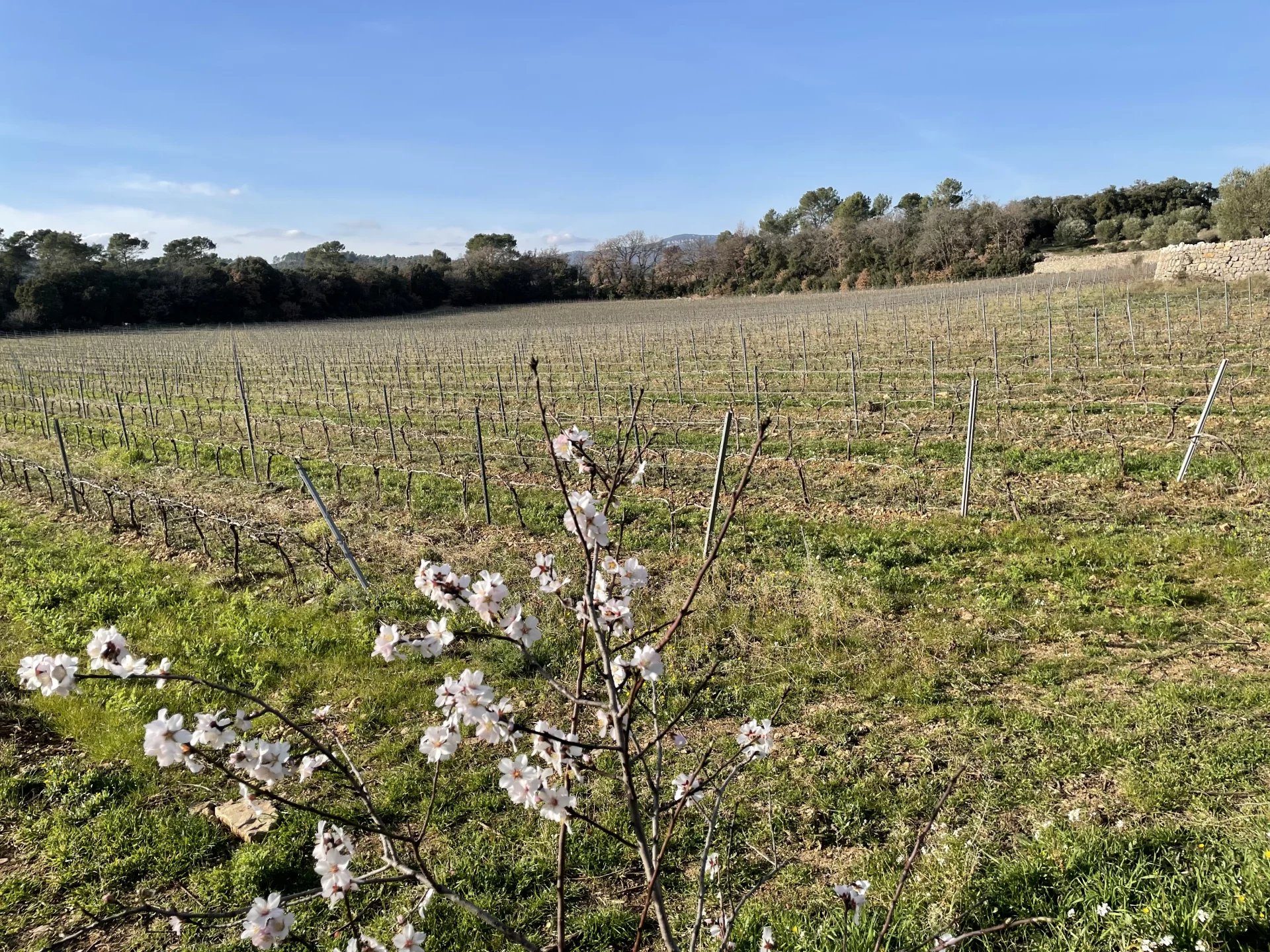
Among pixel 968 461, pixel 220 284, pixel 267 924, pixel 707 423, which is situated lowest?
pixel 707 423

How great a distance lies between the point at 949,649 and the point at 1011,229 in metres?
57.2

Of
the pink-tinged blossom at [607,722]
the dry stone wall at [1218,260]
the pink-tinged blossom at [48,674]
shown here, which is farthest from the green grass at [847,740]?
the dry stone wall at [1218,260]

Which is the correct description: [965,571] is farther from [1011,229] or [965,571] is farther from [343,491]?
[1011,229]

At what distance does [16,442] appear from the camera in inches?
549

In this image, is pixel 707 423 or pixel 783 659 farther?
pixel 707 423

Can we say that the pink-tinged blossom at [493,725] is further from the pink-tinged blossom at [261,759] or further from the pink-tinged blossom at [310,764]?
the pink-tinged blossom at [310,764]

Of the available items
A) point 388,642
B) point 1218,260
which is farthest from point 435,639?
point 1218,260

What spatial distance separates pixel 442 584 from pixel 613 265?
75.9 m

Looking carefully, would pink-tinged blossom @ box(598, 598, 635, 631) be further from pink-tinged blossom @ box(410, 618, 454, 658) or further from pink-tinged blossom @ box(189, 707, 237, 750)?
pink-tinged blossom @ box(189, 707, 237, 750)

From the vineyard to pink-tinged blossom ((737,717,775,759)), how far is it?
0.91 metres

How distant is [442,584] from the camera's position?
1.73 metres

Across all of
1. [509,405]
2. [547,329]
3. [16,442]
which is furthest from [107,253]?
[509,405]

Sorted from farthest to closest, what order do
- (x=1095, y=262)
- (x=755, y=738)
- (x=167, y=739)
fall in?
(x=1095, y=262) < (x=755, y=738) < (x=167, y=739)

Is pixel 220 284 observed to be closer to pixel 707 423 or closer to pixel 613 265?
pixel 613 265
